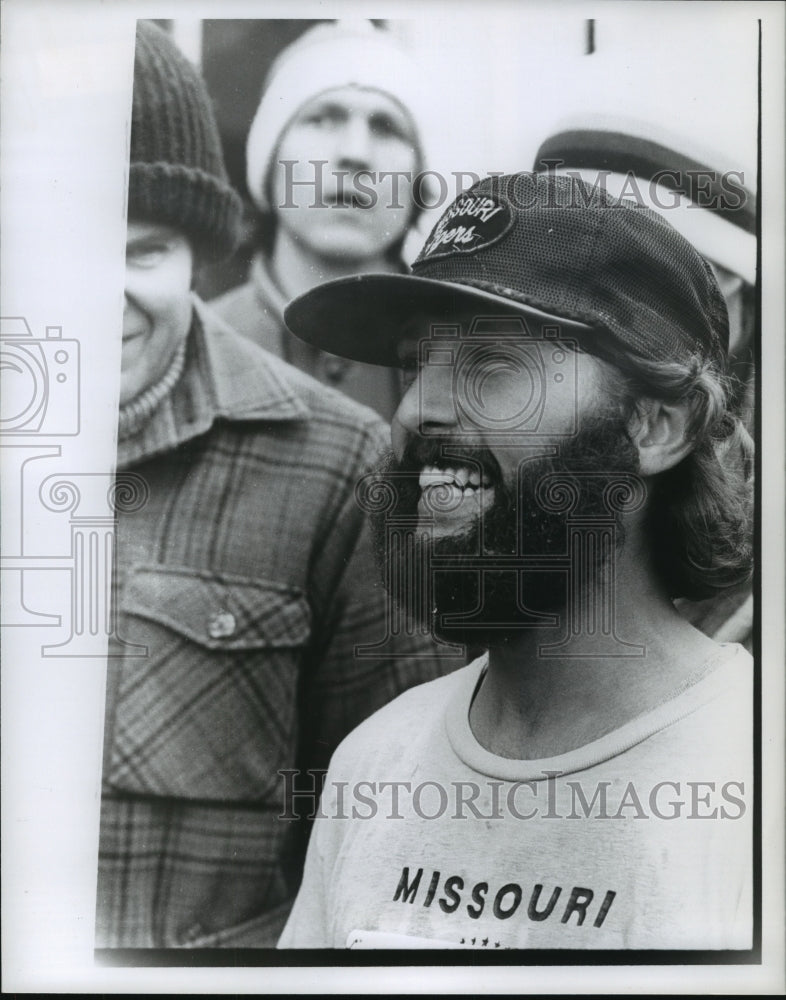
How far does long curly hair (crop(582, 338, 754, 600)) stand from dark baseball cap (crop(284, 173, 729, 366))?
0.06 metres

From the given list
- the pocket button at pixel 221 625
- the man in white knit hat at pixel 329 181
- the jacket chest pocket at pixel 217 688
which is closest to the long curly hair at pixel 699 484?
the man in white knit hat at pixel 329 181

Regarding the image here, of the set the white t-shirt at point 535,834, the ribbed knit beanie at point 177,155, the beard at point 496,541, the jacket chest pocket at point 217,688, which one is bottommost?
the white t-shirt at point 535,834

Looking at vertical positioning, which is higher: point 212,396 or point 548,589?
point 212,396

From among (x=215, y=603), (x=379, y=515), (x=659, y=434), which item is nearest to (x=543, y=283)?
(x=659, y=434)

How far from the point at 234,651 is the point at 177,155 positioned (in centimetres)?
141

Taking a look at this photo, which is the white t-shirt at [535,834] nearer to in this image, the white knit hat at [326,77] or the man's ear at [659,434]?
the man's ear at [659,434]

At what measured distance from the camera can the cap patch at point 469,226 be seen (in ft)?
9.04

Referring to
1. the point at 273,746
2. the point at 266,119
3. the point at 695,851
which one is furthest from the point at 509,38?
the point at 695,851

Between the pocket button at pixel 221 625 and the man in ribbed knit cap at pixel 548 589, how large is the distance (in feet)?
1.51

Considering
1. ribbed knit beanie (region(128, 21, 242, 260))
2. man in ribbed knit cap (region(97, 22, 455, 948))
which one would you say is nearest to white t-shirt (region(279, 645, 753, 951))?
man in ribbed knit cap (region(97, 22, 455, 948))

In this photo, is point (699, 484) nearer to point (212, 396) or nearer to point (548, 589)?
point (548, 589)

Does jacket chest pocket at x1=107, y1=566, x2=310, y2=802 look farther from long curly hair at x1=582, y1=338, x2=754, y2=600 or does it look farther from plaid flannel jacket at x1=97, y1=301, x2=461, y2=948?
long curly hair at x1=582, y1=338, x2=754, y2=600

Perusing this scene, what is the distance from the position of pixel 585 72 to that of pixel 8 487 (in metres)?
2.03

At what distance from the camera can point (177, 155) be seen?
2852 mm
